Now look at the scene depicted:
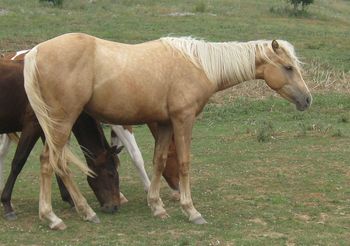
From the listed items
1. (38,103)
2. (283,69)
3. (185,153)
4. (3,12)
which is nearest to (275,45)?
(283,69)

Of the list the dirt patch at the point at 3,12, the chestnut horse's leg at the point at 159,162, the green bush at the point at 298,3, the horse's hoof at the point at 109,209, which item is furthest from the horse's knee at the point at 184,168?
the green bush at the point at 298,3

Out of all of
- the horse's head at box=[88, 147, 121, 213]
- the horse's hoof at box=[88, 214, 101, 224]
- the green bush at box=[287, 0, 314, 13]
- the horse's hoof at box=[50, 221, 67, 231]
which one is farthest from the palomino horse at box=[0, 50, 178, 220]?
the green bush at box=[287, 0, 314, 13]

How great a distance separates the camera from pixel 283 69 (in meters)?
6.83

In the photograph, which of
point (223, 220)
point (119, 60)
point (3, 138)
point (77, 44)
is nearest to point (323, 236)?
point (223, 220)

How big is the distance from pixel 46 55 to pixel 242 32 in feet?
78.7

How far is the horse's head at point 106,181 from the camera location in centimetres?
728

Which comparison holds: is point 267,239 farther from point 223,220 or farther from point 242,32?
point 242,32

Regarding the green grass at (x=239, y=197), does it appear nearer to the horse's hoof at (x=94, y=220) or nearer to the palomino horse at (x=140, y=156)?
A: the horse's hoof at (x=94, y=220)

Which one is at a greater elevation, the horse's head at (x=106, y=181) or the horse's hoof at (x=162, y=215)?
the horse's head at (x=106, y=181)

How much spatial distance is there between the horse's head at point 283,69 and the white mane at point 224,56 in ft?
0.04

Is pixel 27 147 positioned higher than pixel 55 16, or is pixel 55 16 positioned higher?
pixel 27 147

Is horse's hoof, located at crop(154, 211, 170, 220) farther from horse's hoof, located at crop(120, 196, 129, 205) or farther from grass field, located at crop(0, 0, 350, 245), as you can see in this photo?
horse's hoof, located at crop(120, 196, 129, 205)

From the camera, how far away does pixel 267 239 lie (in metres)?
6.20

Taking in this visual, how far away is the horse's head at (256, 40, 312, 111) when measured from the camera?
22.4 feet
